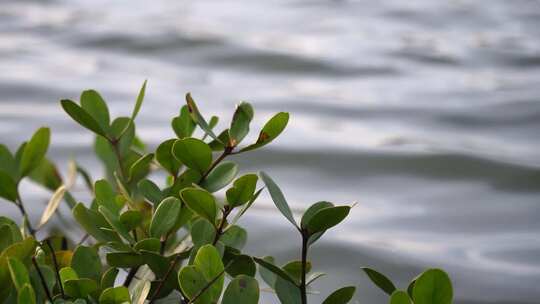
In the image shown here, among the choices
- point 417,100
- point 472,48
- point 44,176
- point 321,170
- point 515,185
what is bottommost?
point 44,176

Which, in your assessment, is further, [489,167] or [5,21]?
[5,21]

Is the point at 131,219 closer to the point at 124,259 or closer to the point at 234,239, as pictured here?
the point at 124,259

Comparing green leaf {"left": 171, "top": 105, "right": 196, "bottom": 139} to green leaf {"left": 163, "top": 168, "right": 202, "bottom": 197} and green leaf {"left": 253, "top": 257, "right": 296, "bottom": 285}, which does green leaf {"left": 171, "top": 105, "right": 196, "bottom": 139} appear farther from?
green leaf {"left": 253, "top": 257, "right": 296, "bottom": 285}

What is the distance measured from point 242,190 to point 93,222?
0.63 feet

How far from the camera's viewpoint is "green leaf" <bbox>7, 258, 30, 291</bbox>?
76 centimetres

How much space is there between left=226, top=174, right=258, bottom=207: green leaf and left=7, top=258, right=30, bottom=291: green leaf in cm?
19

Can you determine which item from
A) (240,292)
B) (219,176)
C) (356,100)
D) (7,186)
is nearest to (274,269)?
(240,292)

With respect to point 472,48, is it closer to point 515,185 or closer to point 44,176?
point 515,185

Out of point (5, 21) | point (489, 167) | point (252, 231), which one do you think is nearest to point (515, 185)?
point (489, 167)

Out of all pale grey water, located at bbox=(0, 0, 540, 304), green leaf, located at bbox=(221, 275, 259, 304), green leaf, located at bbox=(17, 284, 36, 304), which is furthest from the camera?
pale grey water, located at bbox=(0, 0, 540, 304)

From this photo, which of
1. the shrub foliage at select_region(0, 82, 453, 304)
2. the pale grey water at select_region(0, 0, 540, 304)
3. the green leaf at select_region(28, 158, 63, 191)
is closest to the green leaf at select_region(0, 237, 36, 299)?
the shrub foliage at select_region(0, 82, 453, 304)

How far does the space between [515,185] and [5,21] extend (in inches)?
91.7

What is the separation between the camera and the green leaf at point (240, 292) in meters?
0.83

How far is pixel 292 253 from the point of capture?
1.64 meters
